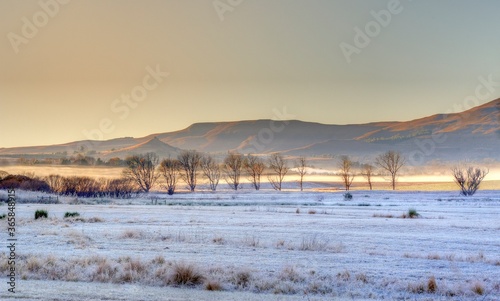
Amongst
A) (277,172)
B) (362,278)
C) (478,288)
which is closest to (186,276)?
(362,278)

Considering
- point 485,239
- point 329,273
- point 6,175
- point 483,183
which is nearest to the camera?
point 329,273

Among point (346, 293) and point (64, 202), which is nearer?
point (346, 293)

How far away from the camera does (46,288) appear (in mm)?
16234

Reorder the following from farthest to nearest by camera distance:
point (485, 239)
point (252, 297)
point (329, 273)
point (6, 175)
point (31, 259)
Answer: point (6, 175), point (485, 239), point (31, 259), point (329, 273), point (252, 297)

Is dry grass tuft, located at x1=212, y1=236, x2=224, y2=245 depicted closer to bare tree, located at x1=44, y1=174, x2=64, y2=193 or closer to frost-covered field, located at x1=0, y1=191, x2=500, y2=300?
frost-covered field, located at x1=0, y1=191, x2=500, y2=300

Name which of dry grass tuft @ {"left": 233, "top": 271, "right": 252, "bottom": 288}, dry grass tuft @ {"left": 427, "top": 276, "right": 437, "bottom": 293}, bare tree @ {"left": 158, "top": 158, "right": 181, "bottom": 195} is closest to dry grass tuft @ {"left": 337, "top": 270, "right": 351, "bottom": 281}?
dry grass tuft @ {"left": 427, "top": 276, "right": 437, "bottom": 293}

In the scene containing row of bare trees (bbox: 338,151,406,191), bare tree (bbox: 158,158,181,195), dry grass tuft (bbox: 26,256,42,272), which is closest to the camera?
dry grass tuft (bbox: 26,256,42,272)

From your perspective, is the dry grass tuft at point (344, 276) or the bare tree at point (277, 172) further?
the bare tree at point (277, 172)

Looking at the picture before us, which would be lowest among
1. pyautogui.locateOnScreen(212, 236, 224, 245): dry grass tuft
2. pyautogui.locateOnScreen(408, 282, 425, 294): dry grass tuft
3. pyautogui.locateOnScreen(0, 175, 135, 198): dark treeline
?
pyautogui.locateOnScreen(408, 282, 425, 294): dry grass tuft

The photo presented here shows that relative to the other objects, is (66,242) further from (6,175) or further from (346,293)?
(6,175)

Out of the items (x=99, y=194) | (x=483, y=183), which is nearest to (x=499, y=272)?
(x=99, y=194)

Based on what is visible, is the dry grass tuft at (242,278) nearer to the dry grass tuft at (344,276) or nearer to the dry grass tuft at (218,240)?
the dry grass tuft at (344,276)

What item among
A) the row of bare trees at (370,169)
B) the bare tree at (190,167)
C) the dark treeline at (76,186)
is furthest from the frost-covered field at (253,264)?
the bare tree at (190,167)

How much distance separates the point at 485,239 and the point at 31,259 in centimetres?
1896
